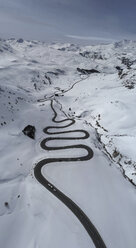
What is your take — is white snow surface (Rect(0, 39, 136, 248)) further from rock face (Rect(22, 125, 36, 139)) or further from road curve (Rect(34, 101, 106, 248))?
rock face (Rect(22, 125, 36, 139))

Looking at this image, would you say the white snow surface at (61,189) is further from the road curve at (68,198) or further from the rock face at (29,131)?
the rock face at (29,131)

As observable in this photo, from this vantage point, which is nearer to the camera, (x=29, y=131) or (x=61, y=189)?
(x=61, y=189)

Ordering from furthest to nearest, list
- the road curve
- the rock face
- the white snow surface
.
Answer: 1. the rock face
2. the road curve
3. the white snow surface

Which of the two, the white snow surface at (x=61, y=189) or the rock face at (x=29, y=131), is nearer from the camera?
the white snow surface at (x=61, y=189)

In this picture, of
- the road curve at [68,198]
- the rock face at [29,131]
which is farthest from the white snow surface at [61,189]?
the rock face at [29,131]

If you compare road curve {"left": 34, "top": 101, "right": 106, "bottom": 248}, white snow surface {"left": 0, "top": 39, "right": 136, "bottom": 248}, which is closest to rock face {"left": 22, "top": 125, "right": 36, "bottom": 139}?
white snow surface {"left": 0, "top": 39, "right": 136, "bottom": 248}

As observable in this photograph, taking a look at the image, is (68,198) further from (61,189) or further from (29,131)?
(29,131)

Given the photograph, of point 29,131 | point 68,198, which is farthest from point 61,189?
point 29,131

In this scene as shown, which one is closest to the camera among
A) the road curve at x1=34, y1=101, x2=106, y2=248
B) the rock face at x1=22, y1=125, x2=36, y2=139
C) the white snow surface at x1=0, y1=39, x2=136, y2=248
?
the white snow surface at x1=0, y1=39, x2=136, y2=248

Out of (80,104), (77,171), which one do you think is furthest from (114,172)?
(80,104)

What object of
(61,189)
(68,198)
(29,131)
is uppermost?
(29,131)

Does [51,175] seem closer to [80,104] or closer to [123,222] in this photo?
[123,222]
